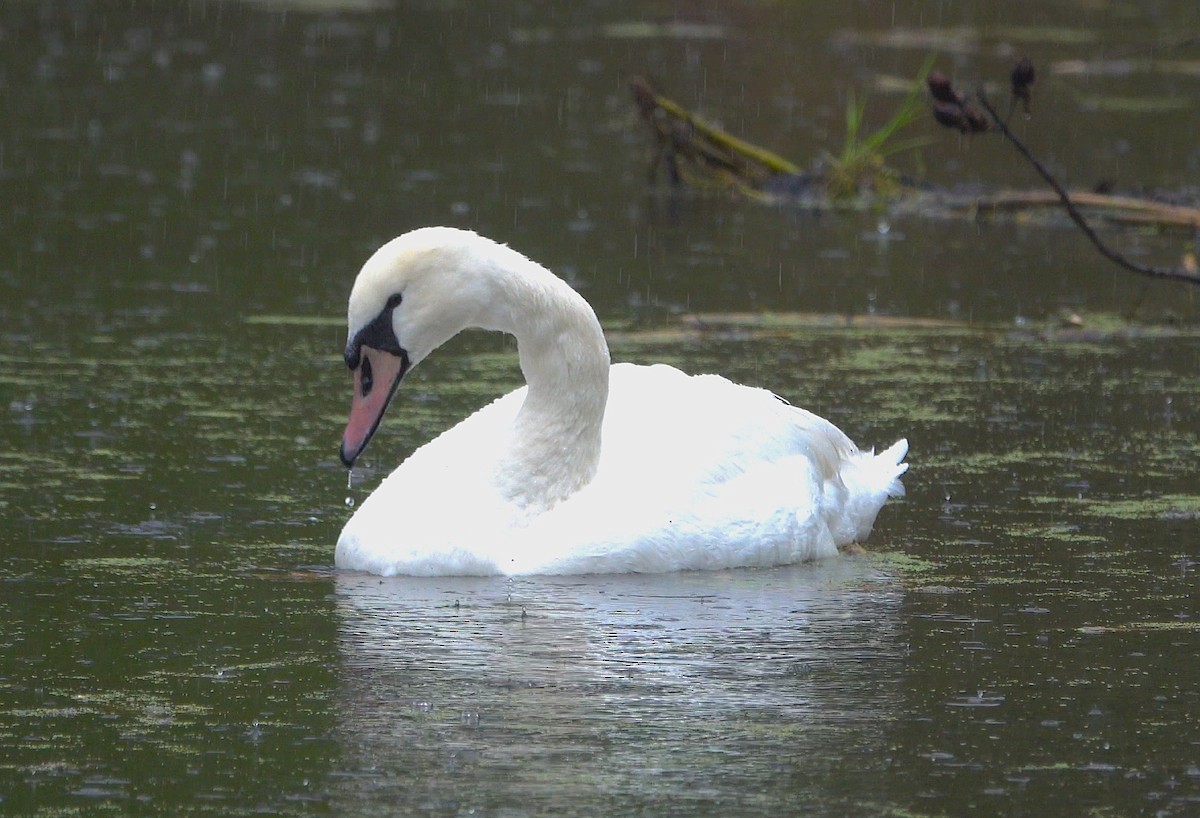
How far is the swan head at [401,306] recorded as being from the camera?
7.16 m

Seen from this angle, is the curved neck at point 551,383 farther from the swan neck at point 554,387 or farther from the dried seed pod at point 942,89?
the dried seed pod at point 942,89

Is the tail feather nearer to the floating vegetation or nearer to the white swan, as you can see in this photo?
the white swan

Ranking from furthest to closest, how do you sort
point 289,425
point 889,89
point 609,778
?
1. point 889,89
2. point 289,425
3. point 609,778

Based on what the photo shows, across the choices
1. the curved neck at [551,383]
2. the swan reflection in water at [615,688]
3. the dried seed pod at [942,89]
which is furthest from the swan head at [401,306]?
the dried seed pod at [942,89]

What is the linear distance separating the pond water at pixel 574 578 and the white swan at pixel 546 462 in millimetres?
123

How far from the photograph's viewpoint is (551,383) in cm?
755

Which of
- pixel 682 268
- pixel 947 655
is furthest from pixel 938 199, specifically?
pixel 947 655

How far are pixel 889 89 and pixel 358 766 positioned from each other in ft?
53.7

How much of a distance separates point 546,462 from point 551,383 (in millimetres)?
264

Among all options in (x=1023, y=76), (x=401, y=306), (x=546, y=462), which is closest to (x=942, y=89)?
(x=1023, y=76)

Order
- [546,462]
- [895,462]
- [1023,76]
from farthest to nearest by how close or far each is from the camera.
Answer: [895,462]
[1023,76]
[546,462]

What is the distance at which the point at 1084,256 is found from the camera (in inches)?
556

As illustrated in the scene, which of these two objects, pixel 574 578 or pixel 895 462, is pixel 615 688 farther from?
pixel 895 462

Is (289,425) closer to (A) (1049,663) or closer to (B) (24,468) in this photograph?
(B) (24,468)
